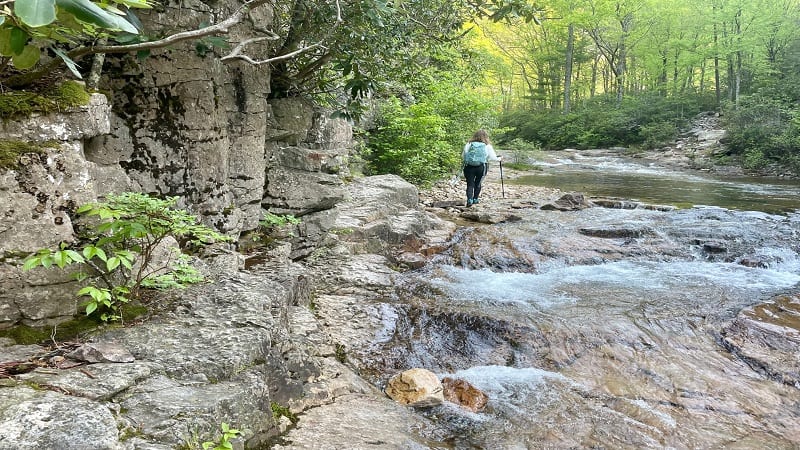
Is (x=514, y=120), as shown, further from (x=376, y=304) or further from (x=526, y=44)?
(x=376, y=304)

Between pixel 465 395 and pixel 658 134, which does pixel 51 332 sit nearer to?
pixel 465 395

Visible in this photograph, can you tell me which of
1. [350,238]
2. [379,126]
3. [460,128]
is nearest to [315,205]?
[350,238]

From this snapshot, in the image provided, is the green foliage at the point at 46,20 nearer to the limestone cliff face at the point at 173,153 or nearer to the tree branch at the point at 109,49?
the tree branch at the point at 109,49

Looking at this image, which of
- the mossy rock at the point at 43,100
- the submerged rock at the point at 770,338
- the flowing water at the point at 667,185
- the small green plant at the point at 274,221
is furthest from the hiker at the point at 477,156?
the mossy rock at the point at 43,100

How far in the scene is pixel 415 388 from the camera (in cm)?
411

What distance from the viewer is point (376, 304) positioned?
5.98 meters

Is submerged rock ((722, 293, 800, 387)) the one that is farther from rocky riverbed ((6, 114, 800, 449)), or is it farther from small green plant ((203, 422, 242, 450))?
small green plant ((203, 422, 242, 450))

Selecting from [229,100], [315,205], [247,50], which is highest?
[247,50]

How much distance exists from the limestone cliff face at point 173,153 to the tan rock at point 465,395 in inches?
110

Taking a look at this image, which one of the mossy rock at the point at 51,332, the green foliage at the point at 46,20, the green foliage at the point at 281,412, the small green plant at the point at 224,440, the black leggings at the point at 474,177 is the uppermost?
the green foliage at the point at 46,20

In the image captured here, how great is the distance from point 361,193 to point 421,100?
17.7ft

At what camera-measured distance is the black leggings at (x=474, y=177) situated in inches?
473

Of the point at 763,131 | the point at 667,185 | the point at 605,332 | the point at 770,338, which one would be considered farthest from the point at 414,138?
the point at 763,131

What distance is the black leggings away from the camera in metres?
12.0
